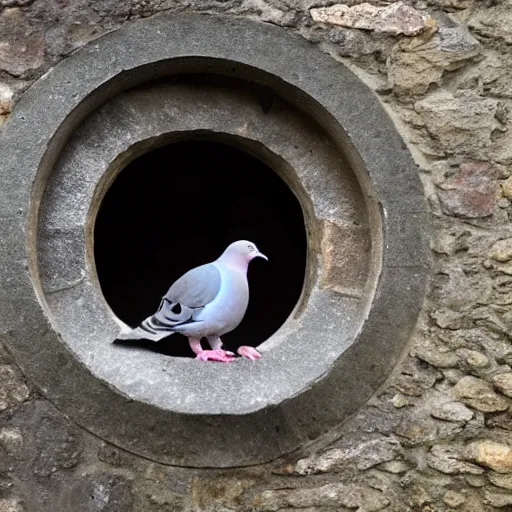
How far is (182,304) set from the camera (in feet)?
8.18

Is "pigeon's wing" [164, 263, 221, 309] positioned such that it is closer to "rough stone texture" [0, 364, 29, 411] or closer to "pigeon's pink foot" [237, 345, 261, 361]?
"pigeon's pink foot" [237, 345, 261, 361]

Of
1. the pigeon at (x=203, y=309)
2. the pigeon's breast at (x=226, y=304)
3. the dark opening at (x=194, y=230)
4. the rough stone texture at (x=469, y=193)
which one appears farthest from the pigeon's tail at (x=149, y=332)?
the dark opening at (x=194, y=230)

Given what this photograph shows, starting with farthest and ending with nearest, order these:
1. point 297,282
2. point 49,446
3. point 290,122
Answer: point 297,282
point 290,122
point 49,446

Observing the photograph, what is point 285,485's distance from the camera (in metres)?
2.47

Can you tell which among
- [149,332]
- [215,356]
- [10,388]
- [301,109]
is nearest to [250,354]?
[215,356]

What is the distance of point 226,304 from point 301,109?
0.79 m

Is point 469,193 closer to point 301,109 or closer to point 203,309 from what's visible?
point 301,109

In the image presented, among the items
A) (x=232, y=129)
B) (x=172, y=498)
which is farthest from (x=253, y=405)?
(x=232, y=129)

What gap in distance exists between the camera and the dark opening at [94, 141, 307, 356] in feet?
14.7

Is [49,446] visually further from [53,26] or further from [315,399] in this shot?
[53,26]

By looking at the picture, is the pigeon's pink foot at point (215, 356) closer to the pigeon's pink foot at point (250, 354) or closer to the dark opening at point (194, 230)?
the pigeon's pink foot at point (250, 354)

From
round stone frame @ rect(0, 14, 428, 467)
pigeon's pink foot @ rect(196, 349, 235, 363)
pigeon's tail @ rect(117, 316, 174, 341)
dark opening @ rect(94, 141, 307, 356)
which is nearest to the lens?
round stone frame @ rect(0, 14, 428, 467)

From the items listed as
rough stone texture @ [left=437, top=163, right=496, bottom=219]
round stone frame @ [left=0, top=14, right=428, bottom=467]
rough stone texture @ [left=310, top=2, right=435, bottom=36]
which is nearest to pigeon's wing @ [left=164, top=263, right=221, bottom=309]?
round stone frame @ [left=0, top=14, right=428, bottom=467]

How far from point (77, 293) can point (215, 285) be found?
482 mm
